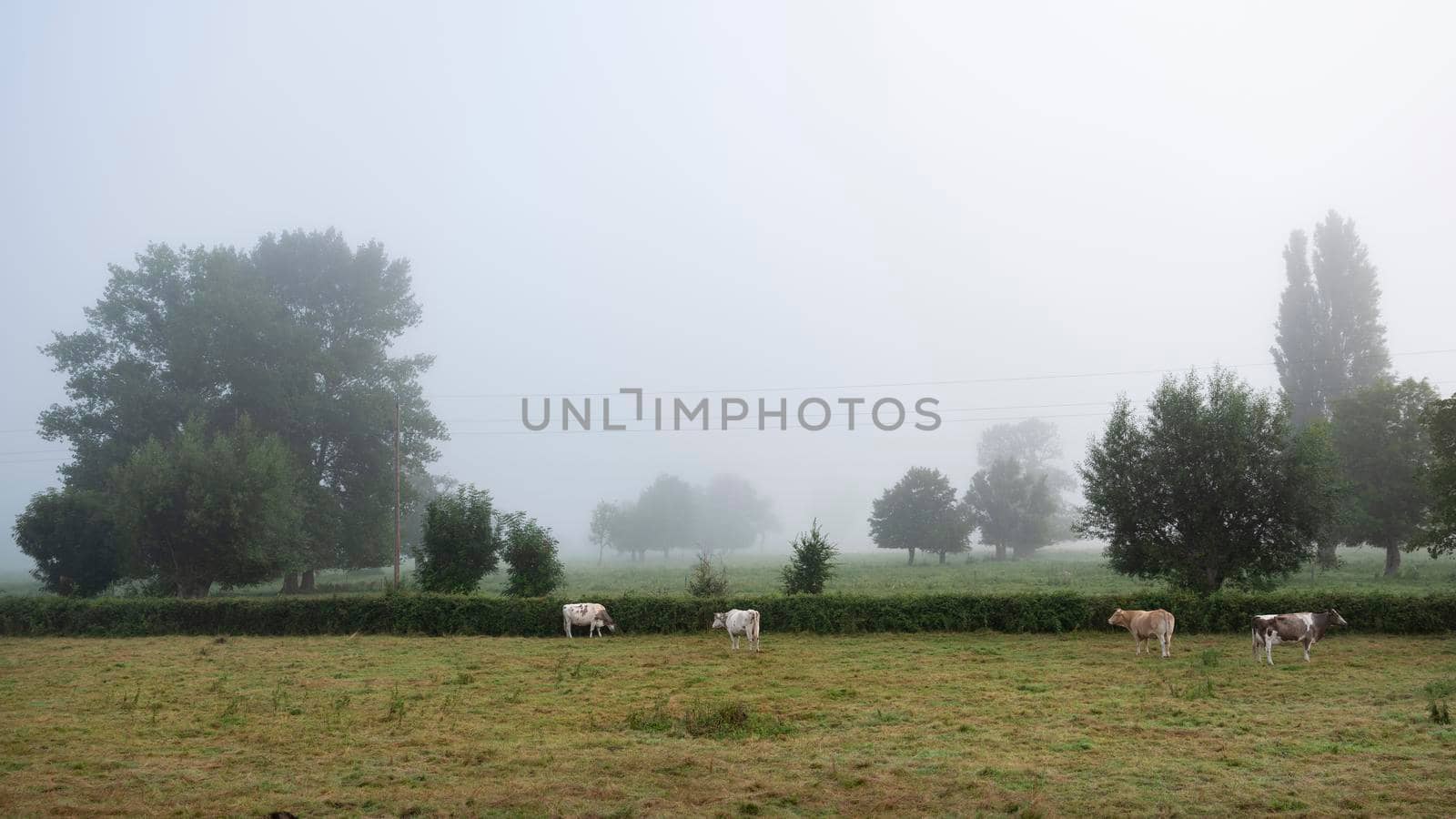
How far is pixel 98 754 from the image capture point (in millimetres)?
12906

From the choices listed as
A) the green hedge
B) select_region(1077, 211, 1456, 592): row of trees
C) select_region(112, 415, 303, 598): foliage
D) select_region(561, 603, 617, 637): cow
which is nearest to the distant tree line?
select_region(1077, 211, 1456, 592): row of trees

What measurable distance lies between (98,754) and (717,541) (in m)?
137

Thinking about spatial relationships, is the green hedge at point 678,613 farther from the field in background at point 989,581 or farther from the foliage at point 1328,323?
the foliage at point 1328,323

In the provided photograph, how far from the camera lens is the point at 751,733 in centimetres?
1371

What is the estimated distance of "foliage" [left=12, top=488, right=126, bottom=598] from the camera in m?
43.4

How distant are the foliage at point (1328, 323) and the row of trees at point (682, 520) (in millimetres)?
57370

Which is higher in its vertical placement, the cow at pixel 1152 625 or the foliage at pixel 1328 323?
the foliage at pixel 1328 323

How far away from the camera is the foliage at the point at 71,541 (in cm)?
4341

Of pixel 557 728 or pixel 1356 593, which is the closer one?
pixel 557 728

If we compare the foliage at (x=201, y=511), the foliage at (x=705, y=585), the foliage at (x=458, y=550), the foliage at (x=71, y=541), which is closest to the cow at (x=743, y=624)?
the foliage at (x=705, y=585)

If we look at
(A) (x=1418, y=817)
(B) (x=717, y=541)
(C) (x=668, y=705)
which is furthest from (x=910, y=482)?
(B) (x=717, y=541)

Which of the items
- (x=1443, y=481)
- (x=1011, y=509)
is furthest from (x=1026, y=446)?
(x=1443, y=481)

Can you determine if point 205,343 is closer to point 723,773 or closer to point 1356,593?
point 723,773

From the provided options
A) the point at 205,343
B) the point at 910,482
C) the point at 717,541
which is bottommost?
the point at 717,541
